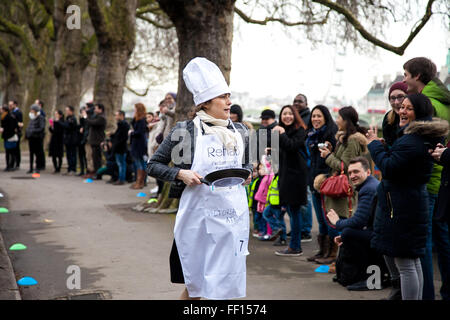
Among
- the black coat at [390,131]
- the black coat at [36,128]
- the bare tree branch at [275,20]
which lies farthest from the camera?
the black coat at [36,128]

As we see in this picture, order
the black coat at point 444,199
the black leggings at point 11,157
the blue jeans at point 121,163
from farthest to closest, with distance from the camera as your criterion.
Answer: the black leggings at point 11,157 → the blue jeans at point 121,163 → the black coat at point 444,199

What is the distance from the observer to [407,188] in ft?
16.0

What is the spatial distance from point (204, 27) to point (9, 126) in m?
9.26

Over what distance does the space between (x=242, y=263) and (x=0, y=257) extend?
147 inches

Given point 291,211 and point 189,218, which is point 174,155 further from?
point 291,211

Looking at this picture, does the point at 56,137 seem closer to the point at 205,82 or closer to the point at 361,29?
the point at 361,29

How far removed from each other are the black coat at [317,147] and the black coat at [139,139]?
6.95 m

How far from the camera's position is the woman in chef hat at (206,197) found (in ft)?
13.7

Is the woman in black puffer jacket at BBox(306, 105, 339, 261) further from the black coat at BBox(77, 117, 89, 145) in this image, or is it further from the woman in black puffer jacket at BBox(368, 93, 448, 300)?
the black coat at BBox(77, 117, 89, 145)

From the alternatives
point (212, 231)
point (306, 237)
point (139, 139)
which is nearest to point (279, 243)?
point (306, 237)

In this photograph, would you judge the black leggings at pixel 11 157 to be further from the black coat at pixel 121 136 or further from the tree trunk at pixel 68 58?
the tree trunk at pixel 68 58

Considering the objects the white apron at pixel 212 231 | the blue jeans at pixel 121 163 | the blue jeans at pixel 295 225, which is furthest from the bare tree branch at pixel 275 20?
the white apron at pixel 212 231

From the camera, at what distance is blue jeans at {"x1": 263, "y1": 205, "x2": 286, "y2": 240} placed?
8273 millimetres
